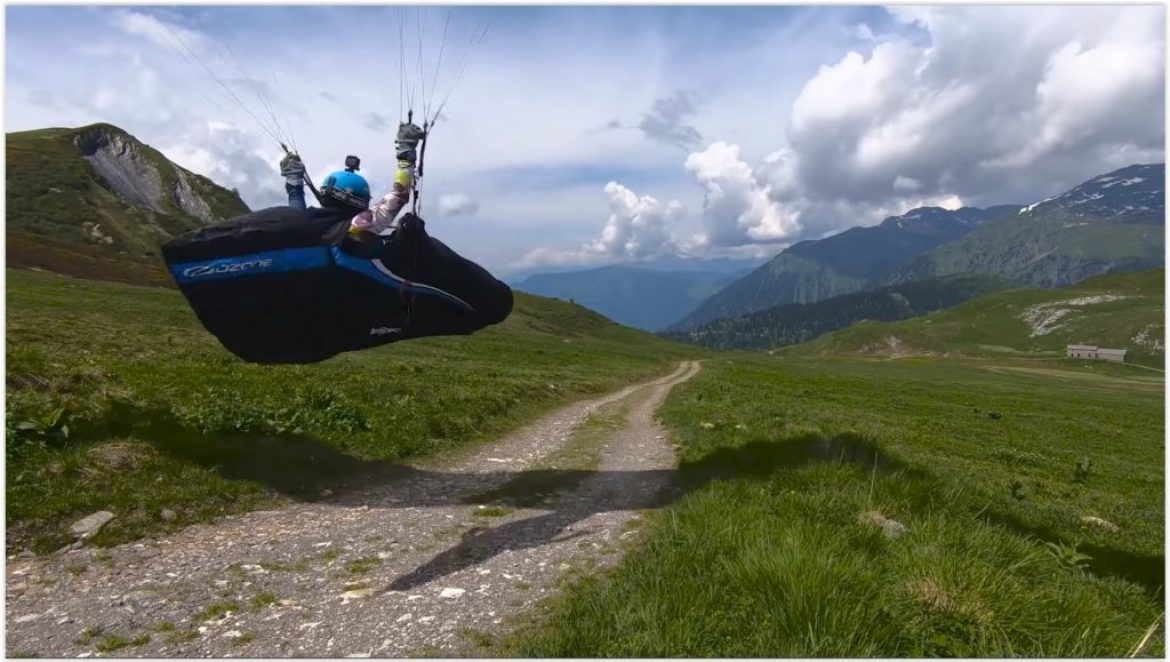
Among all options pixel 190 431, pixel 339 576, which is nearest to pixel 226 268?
pixel 339 576

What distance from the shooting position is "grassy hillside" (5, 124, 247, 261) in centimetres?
12888

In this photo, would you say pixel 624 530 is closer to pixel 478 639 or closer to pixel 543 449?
pixel 478 639

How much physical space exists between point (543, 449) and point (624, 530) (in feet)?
25.9

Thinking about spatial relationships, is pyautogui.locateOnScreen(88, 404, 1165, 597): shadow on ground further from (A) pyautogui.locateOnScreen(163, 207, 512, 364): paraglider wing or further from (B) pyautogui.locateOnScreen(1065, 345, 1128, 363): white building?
(B) pyautogui.locateOnScreen(1065, 345, 1128, 363): white building

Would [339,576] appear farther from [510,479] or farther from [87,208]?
[87,208]

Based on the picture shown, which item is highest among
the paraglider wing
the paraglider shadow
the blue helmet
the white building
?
the blue helmet

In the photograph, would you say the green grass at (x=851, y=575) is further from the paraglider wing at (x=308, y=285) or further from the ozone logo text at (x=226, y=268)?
the ozone logo text at (x=226, y=268)

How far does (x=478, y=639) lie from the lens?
6.64 meters

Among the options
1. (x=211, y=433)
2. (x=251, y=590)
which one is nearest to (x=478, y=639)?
(x=251, y=590)

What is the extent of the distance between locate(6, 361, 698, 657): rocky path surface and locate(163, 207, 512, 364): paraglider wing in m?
2.89

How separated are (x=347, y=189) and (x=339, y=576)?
523 centimetres

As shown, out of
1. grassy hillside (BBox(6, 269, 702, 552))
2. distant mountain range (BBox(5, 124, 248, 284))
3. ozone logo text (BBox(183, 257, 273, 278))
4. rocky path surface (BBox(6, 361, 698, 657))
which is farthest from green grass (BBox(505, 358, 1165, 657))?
distant mountain range (BBox(5, 124, 248, 284))

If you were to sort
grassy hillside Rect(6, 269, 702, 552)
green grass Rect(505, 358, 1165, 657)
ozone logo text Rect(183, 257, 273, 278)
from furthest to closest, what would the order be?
1. grassy hillside Rect(6, 269, 702, 552)
2. ozone logo text Rect(183, 257, 273, 278)
3. green grass Rect(505, 358, 1165, 657)

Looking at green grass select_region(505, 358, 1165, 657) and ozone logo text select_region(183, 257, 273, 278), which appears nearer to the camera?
green grass select_region(505, 358, 1165, 657)
